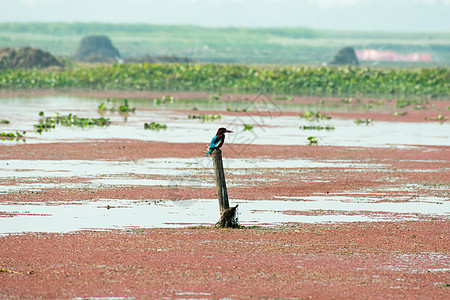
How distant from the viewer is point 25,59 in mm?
80000

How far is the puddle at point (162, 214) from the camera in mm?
14531

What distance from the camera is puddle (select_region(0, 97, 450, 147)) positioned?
30.1m

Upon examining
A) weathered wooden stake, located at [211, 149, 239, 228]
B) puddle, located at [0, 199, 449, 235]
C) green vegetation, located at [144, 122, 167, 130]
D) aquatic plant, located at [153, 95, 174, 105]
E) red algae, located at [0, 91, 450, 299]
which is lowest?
aquatic plant, located at [153, 95, 174, 105]

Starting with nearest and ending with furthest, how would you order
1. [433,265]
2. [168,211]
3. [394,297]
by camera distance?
[394,297] < [433,265] < [168,211]

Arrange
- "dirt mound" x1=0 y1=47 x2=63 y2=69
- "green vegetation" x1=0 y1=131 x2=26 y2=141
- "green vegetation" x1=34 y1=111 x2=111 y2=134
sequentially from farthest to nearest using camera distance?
"dirt mound" x1=0 y1=47 x2=63 y2=69
"green vegetation" x1=34 y1=111 x2=111 y2=134
"green vegetation" x1=0 y1=131 x2=26 y2=141

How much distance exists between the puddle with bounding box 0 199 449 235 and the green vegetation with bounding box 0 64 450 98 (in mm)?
46959

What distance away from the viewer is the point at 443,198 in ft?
59.3

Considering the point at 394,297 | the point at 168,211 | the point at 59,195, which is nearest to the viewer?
the point at 394,297

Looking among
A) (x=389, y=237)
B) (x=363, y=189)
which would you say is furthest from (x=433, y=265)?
(x=363, y=189)

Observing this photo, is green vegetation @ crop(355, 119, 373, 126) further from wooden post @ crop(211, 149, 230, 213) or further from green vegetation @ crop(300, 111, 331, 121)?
wooden post @ crop(211, 149, 230, 213)

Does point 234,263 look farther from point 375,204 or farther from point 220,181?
point 375,204

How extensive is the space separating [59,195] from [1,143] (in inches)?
413

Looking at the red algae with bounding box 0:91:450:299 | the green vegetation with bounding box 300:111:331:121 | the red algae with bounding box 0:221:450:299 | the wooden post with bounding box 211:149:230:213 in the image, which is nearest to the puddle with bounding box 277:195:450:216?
the red algae with bounding box 0:91:450:299

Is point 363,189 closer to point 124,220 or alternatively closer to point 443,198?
point 443,198
